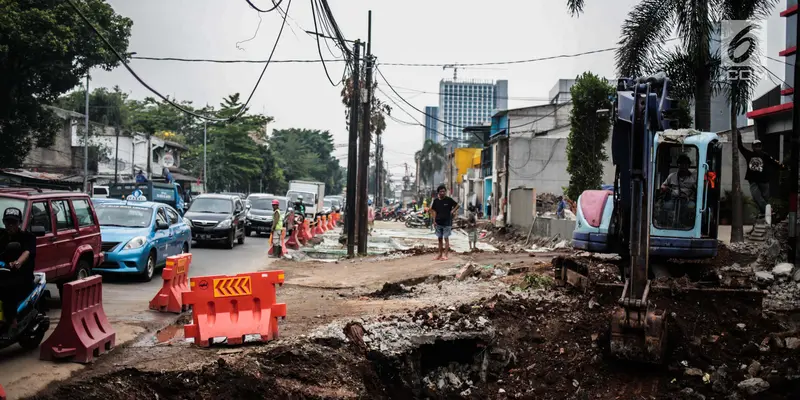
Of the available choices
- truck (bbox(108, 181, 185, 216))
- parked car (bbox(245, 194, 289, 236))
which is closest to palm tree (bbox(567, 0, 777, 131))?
parked car (bbox(245, 194, 289, 236))

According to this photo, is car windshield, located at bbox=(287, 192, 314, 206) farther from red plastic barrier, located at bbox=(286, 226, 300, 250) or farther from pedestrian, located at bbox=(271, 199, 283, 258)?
pedestrian, located at bbox=(271, 199, 283, 258)

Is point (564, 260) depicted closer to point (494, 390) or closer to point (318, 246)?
point (494, 390)

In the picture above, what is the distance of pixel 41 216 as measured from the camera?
33.0 feet

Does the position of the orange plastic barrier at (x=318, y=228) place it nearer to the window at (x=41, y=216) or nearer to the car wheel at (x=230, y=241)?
the car wheel at (x=230, y=241)

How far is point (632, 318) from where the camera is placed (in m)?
7.78

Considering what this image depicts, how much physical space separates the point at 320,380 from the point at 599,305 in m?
4.35

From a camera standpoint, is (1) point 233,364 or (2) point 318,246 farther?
(2) point 318,246

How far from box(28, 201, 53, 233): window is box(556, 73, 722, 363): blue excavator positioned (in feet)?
25.7

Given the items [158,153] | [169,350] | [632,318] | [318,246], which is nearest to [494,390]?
[632,318]

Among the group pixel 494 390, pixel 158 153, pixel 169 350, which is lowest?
pixel 494 390

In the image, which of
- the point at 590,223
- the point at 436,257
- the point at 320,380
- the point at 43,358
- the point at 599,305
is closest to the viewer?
the point at 43,358

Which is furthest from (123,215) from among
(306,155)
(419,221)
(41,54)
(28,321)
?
(306,155)

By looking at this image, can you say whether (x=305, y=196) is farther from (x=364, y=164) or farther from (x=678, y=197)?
(x=678, y=197)

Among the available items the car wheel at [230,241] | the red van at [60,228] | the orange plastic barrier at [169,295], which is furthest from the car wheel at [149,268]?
the car wheel at [230,241]
